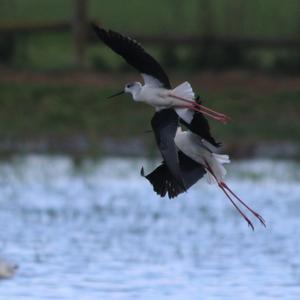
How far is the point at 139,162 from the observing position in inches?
787

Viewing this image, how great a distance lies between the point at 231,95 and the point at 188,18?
25.5 ft

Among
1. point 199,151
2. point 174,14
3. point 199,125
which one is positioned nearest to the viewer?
point 199,125

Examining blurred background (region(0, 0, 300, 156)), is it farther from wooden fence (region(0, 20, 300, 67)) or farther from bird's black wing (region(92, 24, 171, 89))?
bird's black wing (region(92, 24, 171, 89))

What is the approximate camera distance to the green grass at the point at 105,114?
70.3 ft

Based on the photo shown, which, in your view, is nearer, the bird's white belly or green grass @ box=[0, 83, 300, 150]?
the bird's white belly

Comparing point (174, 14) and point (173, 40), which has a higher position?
point (174, 14)

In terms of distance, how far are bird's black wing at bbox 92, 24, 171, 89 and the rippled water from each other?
2.78 meters

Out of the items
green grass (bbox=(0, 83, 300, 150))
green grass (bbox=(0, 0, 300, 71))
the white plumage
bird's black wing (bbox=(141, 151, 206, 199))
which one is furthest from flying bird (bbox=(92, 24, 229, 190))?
green grass (bbox=(0, 0, 300, 71))

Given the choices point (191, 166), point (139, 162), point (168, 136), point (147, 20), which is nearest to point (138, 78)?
point (139, 162)

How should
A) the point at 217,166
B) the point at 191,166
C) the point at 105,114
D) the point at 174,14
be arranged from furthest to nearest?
1. the point at 174,14
2. the point at 105,114
3. the point at 191,166
4. the point at 217,166

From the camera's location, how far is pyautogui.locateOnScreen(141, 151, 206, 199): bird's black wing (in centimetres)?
1040

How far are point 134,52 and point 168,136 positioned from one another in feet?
1.79

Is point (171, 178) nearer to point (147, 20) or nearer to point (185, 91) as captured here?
point (185, 91)

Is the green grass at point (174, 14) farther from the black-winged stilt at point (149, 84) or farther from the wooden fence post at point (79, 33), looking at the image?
the black-winged stilt at point (149, 84)
